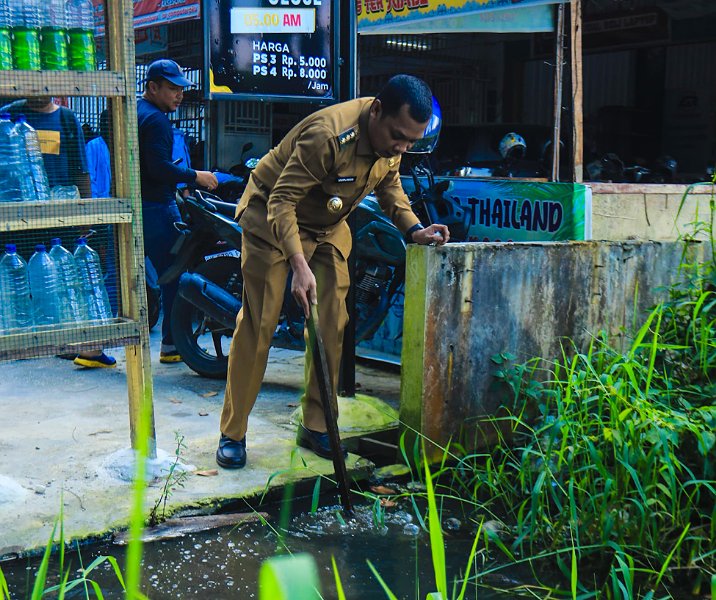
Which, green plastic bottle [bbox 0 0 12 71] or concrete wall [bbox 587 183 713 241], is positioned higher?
green plastic bottle [bbox 0 0 12 71]

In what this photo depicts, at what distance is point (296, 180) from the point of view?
354 cm

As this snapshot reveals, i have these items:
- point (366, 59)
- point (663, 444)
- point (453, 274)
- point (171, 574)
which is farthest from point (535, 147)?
point (171, 574)

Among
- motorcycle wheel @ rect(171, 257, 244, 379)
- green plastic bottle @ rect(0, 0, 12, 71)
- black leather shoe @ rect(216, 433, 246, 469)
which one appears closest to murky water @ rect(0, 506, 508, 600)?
black leather shoe @ rect(216, 433, 246, 469)

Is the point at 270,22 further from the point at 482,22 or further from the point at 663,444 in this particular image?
the point at 663,444

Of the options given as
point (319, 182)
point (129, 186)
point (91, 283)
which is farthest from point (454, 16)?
point (91, 283)

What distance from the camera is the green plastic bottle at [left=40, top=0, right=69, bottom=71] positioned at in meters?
3.33

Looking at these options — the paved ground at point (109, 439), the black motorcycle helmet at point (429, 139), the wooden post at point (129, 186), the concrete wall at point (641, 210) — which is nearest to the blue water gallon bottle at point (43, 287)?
the wooden post at point (129, 186)

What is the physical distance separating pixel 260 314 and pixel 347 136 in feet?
2.83

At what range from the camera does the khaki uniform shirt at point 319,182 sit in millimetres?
3541

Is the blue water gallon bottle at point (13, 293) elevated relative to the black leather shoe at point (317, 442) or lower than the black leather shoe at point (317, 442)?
elevated

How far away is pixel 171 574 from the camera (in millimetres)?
2998

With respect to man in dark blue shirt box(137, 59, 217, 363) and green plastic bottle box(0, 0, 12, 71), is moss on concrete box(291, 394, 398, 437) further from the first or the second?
green plastic bottle box(0, 0, 12, 71)

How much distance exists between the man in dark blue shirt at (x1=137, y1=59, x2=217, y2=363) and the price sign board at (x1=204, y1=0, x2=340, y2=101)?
25.5 inches

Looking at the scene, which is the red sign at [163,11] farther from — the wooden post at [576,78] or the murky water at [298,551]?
the murky water at [298,551]
